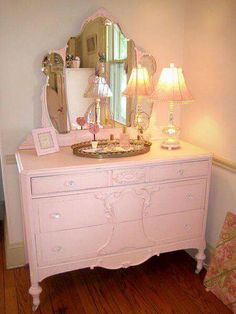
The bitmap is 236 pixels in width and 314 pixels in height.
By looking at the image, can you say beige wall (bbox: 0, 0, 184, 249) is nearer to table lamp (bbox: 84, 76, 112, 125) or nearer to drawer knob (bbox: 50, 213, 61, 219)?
table lamp (bbox: 84, 76, 112, 125)

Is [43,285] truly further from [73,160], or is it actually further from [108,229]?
[73,160]

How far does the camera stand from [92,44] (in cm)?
224

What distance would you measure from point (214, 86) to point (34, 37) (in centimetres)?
128

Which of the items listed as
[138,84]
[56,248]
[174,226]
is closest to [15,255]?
[56,248]

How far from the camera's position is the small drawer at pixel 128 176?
1964mm

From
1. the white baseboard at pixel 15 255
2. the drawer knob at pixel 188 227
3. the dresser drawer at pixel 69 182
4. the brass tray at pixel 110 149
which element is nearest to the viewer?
the dresser drawer at pixel 69 182

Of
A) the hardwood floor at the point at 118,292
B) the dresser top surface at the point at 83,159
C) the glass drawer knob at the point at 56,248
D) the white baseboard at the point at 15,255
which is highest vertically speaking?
the dresser top surface at the point at 83,159

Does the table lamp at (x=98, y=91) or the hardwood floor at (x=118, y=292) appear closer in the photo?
the hardwood floor at (x=118, y=292)

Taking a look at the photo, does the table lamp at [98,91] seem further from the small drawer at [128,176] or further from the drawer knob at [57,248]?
the drawer knob at [57,248]

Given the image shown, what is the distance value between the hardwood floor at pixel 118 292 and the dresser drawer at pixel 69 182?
2.62 ft

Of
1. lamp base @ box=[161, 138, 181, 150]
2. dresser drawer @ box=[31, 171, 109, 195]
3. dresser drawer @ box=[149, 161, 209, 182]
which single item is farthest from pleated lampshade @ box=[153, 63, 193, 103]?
dresser drawer @ box=[31, 171, 109, 195]

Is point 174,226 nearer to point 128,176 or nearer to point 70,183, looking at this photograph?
point 128,176

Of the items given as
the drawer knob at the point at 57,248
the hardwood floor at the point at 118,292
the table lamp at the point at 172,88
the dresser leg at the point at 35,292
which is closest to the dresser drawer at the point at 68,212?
the drawer knob at the point at 57,248

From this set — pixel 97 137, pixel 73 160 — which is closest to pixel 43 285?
pixel 73 160
